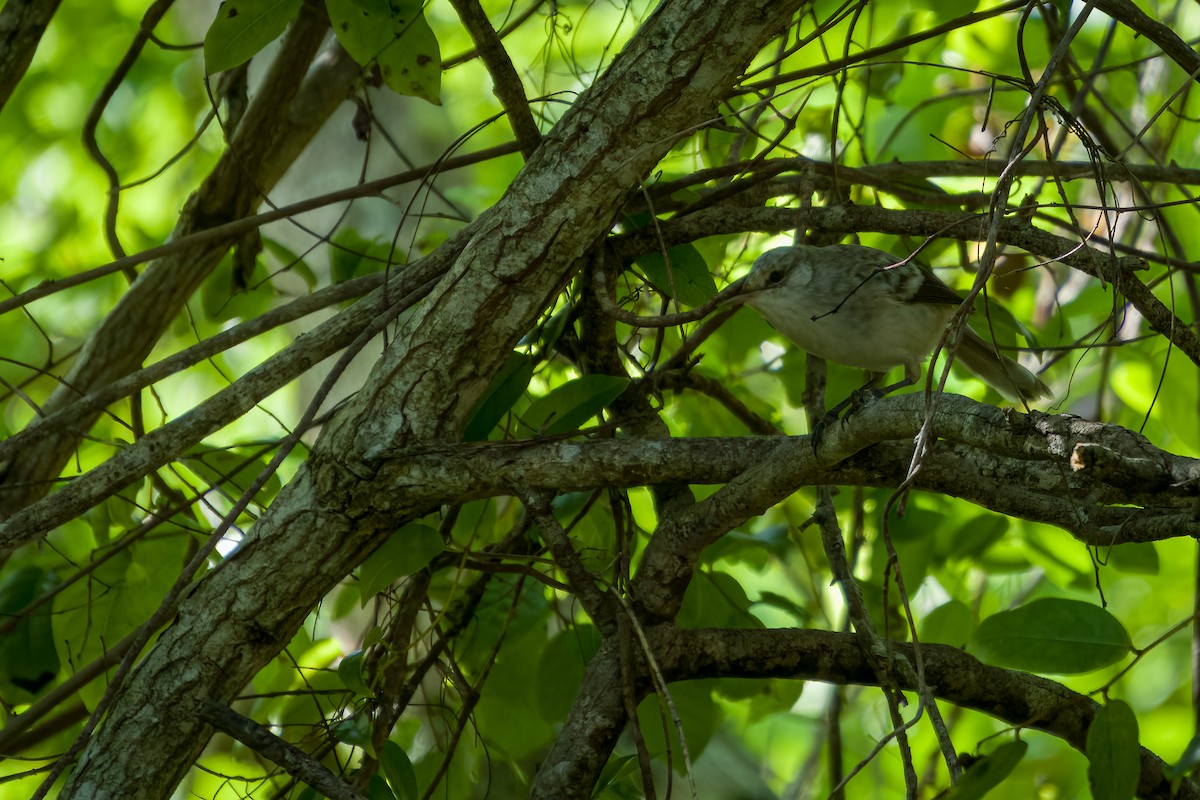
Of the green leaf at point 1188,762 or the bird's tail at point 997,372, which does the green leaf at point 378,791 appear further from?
the bird's tail at point 997,372

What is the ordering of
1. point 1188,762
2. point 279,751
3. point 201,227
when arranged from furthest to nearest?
point 201,227
point 279,751
point 1188,762

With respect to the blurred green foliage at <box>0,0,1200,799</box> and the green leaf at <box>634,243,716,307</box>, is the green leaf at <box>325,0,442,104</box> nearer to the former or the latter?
the blurred green foliage at <box>0,0,1200,799</box>

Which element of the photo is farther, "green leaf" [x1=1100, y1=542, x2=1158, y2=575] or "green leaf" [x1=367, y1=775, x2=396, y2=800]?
"green leaf" [x1=1100, y1=542, x2=1158, y2=575]

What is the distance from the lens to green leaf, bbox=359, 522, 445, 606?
1.82 m

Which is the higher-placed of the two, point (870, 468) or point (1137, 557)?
point (1137, 557)

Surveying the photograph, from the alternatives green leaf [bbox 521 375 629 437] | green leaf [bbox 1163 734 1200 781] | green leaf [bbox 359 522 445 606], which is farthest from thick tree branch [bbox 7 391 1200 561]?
green leaf [bbox 1163 734 1200 781]

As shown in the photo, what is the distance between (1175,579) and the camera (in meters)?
3.74

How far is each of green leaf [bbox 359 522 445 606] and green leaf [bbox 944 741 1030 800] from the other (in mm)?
929

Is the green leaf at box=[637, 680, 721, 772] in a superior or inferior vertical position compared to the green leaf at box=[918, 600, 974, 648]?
inferior

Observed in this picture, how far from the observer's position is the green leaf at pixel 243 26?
199cm

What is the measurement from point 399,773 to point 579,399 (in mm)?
785

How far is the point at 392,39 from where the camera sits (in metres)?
2.03

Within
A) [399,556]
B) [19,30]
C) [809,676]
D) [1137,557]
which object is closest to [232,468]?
[399,556]

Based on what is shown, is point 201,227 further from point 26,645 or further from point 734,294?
point 734,294
